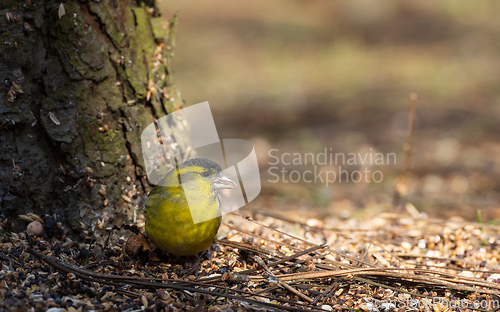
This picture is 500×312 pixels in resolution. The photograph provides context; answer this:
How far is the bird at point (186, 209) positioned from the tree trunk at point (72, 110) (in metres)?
0.48

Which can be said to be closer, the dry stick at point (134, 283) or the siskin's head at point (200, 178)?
the dry stick at point (134, 283)

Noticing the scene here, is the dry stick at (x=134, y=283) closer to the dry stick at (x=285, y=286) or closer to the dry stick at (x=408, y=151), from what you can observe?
the dry stick at (x=285, y=286)

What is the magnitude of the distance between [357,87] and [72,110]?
7.42 meters

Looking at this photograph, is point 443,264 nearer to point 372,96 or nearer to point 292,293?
point 292,293

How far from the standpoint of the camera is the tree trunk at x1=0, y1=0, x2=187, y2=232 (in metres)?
2.74

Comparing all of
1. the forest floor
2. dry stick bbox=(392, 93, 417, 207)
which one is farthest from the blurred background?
the forest floor

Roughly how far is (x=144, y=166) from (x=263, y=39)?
30.4 ft

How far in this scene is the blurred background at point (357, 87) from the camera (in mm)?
5457

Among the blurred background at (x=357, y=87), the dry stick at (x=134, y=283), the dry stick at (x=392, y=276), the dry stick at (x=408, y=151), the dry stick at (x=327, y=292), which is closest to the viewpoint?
the dry stick at (x=134, y=283)

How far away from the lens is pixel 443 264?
3.09 metres

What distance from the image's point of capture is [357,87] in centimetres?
916

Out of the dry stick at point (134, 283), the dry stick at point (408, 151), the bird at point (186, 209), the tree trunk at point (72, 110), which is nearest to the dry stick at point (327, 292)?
the dry stick at point (134, 283)

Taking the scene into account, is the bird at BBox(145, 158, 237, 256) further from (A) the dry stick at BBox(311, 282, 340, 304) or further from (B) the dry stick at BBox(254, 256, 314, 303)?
(A) the dry stick at BBox(311, 282, 340, 304)

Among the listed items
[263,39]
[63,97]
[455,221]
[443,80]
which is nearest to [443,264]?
[455,221]
